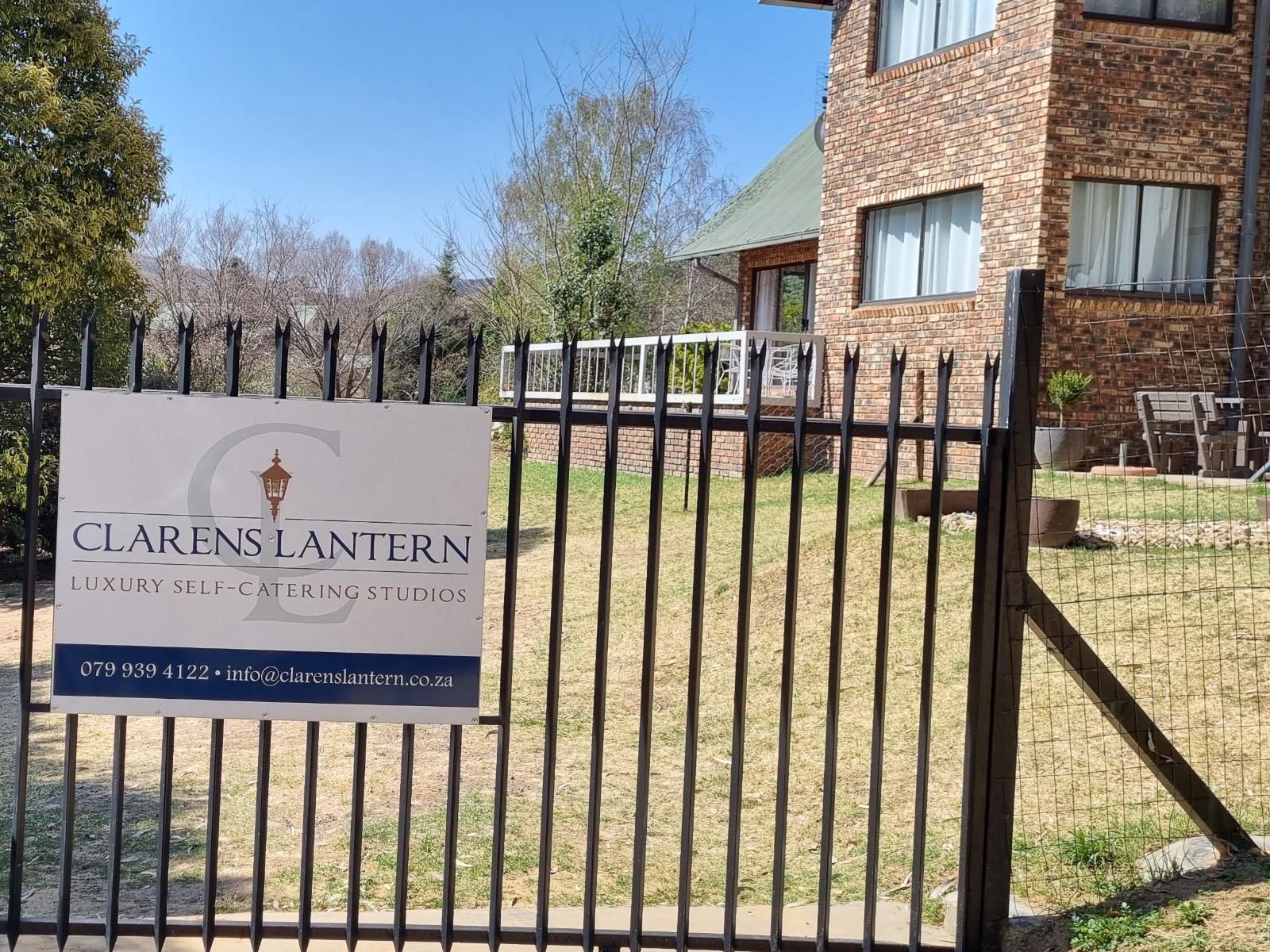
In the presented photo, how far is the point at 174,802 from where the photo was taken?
5.89 meters

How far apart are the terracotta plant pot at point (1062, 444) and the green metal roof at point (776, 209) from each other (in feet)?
19.5

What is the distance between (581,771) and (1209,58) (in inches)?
439

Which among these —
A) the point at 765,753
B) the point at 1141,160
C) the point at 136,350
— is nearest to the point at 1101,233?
the point at 1141,160

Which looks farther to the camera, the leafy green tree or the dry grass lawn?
the leafy green tree

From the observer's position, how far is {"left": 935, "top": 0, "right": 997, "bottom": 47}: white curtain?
14.3 m

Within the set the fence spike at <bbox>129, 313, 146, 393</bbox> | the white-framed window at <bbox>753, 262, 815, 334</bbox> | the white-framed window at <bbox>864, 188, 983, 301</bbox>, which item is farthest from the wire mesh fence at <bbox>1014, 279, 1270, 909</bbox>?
the white-framed window at <bbox>753, 262, 815, 334</bbox>

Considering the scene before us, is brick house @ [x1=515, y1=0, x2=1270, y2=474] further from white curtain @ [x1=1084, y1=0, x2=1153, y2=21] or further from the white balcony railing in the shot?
the white balcony railing

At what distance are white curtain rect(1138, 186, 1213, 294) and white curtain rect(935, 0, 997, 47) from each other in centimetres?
257

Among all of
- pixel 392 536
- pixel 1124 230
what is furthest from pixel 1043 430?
pixel 392 536

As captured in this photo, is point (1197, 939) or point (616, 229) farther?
point (616, 229)

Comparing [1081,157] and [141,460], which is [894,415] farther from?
[1081,157]

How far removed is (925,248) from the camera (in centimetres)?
1530

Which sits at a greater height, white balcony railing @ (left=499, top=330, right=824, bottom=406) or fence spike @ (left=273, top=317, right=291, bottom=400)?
white balcony railing @ (left=499, top=330, right=824, bottom=406)

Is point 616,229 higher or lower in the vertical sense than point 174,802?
higher
